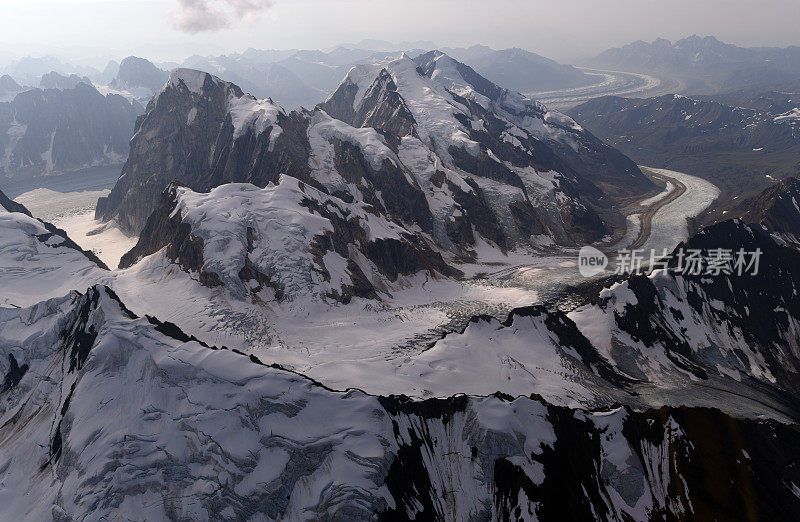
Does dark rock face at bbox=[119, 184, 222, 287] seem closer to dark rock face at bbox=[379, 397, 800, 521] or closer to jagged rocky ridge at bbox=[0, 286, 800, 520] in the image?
jagged rocky ridge at bbox=[0, 286, 800, 520]

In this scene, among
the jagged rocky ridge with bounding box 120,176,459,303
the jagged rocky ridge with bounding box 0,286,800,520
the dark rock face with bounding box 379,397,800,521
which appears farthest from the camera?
the jagged rocky ridge with bounding box 120,176,459,303

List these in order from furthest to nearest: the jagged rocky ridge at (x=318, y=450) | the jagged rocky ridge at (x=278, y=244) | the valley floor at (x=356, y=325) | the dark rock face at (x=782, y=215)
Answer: the dark rock face at (x=782, y=215)
the jagged rocky ridge at (x=278, y=244)
the valley floor at (x=356, y=325)
the jagged rocky ridge at (x=318, y=450)

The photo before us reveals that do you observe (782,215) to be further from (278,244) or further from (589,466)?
(278,244)

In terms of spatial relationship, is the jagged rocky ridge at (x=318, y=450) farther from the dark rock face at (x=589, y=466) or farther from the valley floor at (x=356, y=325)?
the valley floor at (x=356, y=325)

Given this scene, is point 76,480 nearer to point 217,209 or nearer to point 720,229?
point 217,209

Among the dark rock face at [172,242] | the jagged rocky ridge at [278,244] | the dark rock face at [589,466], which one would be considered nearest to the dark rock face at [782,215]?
the jagged rocky ridge at [278,244]

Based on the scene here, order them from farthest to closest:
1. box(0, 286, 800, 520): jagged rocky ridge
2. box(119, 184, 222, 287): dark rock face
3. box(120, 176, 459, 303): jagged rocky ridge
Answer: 1. box(119, 184, 222, 287): dark rock face
2. box(120, 176, 459, 303): jagged rocky ridge
3. box(0, 286, 800, 520): jagged rocky ridge

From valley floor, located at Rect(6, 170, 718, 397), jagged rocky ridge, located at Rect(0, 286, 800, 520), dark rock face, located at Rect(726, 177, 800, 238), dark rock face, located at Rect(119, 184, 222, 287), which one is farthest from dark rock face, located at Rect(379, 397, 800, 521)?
dark rock face, located at Rect(726, 177, 800, 238)

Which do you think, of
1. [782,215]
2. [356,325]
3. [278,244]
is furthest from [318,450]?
[782,215]
